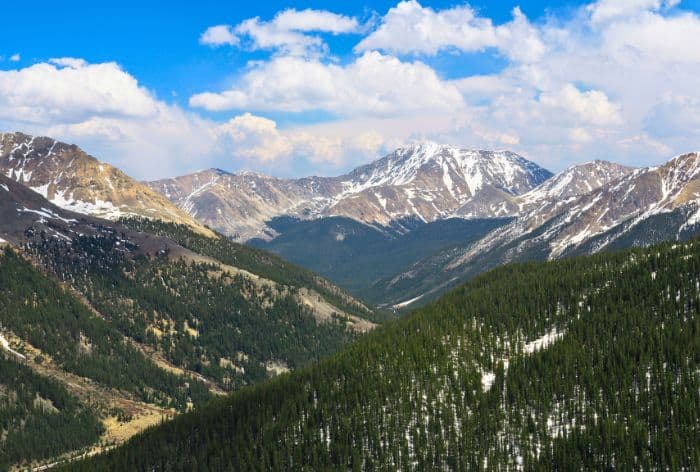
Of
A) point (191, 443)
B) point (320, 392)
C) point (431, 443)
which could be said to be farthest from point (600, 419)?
point (191, 443)

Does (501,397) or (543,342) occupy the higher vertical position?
(543,342)

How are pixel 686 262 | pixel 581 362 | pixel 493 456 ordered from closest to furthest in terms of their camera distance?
1. pixel 493 456
2. pixel 581 362
3. pixel 686 262

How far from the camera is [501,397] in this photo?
5177 inches

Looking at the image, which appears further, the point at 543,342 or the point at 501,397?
the point at 543,342

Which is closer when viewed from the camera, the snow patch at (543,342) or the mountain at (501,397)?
the mountain at (501,397)

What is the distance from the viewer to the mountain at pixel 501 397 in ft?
374

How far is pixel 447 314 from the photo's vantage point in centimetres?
17950

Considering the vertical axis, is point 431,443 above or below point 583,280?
below

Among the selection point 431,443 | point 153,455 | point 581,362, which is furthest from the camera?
point 153,455

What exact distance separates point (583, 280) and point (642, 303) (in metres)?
24.2

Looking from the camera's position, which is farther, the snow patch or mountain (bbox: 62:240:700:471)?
the snow patch

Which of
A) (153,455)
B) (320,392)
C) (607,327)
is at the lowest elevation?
(153,455)

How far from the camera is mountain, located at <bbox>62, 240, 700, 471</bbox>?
114 m

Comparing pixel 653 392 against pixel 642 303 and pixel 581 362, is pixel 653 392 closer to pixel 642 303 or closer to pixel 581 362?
pixel 581 362
